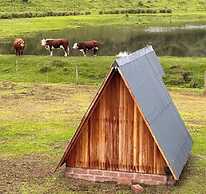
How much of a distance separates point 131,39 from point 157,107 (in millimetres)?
38523

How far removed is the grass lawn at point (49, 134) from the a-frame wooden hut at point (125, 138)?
44cm

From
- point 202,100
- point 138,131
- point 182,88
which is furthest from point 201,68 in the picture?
point 138,131

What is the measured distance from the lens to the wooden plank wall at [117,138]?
15383mm

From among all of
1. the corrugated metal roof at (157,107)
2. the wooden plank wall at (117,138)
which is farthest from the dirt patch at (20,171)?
the corrugated metal roof at (157,107)

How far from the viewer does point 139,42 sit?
51.5 meters

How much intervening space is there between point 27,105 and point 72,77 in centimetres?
841

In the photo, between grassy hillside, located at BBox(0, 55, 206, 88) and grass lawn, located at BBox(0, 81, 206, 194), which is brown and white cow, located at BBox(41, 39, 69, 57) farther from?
grass lawn, located at BBox(0, 81, 206, 194)

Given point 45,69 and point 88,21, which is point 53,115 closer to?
point 45,69

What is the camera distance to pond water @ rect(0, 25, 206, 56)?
153ft

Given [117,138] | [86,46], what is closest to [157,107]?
[117,138]

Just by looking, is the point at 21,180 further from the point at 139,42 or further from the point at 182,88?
the point at 139,42

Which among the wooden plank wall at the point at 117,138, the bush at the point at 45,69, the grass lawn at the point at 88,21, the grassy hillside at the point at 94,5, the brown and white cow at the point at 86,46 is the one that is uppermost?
the wooden plank wall at the point at 117,138

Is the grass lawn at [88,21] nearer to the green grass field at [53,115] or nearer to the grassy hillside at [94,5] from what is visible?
the grassy hillside at [94,5]

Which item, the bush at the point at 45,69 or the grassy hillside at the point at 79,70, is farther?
the bush at the point at 45,69
